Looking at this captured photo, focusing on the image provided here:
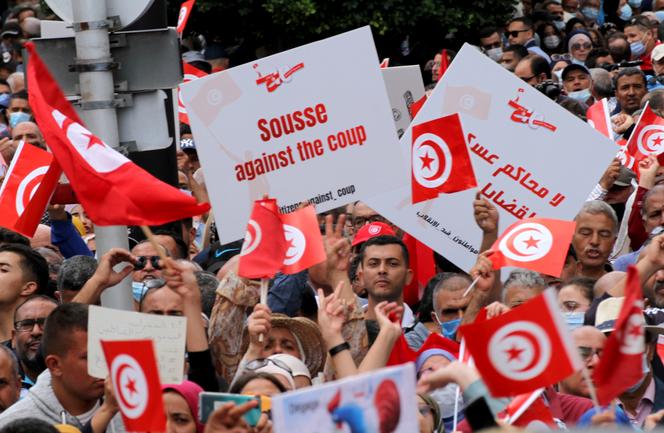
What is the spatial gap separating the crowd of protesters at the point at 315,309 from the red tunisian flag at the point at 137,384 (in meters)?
0.19

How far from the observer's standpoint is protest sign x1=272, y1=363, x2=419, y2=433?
158 inches

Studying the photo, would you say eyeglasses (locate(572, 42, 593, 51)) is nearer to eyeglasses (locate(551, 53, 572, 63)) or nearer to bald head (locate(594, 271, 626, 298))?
eyeglasses (locate(551, 53, 572, 63))

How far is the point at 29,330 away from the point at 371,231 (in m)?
2.55

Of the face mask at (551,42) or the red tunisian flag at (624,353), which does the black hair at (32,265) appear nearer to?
the red tunisian flag at (624,353)

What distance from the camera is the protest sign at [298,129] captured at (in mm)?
7898

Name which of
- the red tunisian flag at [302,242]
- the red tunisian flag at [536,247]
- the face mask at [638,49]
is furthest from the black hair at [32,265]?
the face mask at [638,49]

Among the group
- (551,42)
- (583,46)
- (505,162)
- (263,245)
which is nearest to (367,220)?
(505,162)

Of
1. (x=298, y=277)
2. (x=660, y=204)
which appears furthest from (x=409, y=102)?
(x=298, y=277)

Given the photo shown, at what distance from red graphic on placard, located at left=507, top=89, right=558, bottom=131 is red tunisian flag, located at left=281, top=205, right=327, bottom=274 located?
198cm

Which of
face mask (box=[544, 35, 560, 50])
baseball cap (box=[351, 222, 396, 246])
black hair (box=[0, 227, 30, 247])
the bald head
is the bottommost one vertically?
the bald head

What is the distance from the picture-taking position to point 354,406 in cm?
411

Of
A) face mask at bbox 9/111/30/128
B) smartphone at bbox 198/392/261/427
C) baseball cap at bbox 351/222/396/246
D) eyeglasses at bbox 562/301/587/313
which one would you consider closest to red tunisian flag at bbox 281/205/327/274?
eyeglasses at bbox 562/301/587/313

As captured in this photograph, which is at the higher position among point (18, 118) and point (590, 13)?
point (590, 13)

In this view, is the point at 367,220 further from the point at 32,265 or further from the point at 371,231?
the point at 32,265
